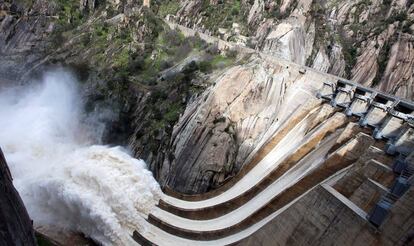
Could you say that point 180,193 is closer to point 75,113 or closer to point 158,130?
point 158,130

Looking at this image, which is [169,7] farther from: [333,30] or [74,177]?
[74,177]

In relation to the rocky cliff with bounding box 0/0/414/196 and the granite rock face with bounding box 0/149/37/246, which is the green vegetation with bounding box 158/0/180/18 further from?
the granite rock face with bounding box 0/149/37/246

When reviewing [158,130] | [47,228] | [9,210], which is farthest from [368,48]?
[9,210]

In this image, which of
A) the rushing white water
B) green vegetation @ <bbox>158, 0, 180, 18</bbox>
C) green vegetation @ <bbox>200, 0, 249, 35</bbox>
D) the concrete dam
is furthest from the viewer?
green vegetation @ <bbox>158, 0, 180, 18</bbox>

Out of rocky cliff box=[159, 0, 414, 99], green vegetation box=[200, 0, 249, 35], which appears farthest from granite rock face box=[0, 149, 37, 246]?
green vegetation box=[200, 0, 249, 35]

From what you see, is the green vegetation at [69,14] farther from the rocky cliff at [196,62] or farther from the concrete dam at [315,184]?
the concrete dam at [315,184]

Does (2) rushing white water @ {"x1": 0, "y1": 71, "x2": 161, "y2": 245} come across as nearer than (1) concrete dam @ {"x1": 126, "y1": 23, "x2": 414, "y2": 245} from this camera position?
No
